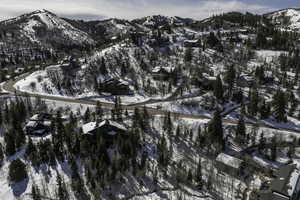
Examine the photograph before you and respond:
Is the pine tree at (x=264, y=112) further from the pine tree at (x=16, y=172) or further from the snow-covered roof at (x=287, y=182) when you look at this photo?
the pine tree at (x=16, y=172)

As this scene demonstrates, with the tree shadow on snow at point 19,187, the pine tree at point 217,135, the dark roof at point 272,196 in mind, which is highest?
the pine tree at point 217,135

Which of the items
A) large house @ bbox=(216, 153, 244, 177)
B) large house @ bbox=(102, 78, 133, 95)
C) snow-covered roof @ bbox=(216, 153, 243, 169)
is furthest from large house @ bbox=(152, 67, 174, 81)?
large house @ bbox=(216, 153, 244, 177)

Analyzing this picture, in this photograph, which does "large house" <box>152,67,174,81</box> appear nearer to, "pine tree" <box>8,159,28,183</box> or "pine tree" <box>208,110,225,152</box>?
"pine tree" <box>208,110,225,152</box>

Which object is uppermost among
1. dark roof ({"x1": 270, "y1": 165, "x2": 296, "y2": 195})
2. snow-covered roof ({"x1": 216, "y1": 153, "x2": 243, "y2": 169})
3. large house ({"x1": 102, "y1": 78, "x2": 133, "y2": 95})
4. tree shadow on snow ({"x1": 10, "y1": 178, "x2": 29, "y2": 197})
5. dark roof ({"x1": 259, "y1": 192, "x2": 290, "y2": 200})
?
large house ({"x1": 102, "y1": 78, "x2": 133, "y2": 95})

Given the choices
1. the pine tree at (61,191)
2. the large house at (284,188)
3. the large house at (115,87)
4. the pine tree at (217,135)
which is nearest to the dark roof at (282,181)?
the large house at (284,188)

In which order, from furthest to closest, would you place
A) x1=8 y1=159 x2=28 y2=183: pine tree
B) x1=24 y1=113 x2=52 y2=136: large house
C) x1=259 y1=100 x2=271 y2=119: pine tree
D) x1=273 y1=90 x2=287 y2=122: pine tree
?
x1=259 y1=100 x2=271 y2=119: pine tree, x1=273 y1=90 x2=287 y2=122: pine tree, x1=24 y1=113 x2=52 y2=136: large house, x1=8 y1=159 x2=28 y2=183: pine tree

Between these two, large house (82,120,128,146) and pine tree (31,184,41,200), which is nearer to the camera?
pine tree (31,184,41,200)

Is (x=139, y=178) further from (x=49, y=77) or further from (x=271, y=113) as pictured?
(x=49, y=77)

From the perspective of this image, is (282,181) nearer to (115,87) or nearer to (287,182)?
(287,182)
